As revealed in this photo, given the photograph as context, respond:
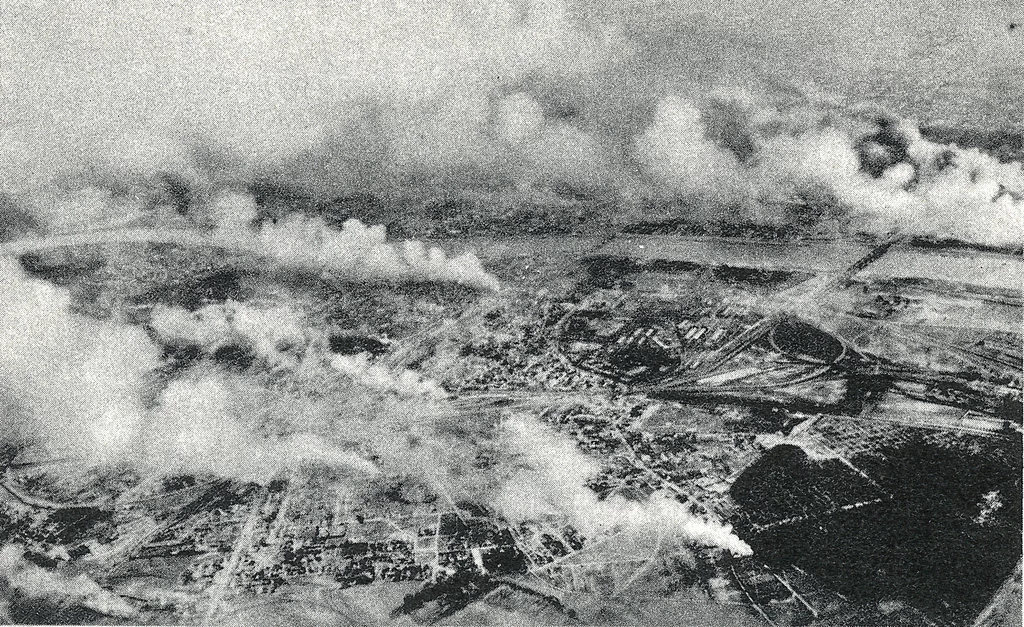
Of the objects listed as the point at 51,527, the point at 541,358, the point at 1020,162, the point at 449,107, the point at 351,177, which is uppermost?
the point at 449,107

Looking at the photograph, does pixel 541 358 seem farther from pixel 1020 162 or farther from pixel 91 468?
pixel 1020 162

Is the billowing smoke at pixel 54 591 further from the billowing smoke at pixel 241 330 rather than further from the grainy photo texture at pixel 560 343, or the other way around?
the billowing smoke at pixel 241 330

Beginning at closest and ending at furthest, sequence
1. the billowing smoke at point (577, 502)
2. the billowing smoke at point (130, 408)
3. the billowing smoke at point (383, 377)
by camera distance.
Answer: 1. the billowing smoke at point (577, 502)
2. the billowing smoke at point (130, 408)
3. the billowing smoke at point (383, 377)

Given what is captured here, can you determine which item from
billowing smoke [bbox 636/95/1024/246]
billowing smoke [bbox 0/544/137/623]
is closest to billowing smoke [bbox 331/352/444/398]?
billowing smoke [bbox 0/544/137/623]

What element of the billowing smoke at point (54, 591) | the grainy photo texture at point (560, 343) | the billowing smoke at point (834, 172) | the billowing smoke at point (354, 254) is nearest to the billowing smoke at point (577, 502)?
the grainy photo texture at point (560, 343)

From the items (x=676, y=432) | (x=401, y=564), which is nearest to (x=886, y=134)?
(x=676, y=432)

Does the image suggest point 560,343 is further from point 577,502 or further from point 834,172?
point 834,172
